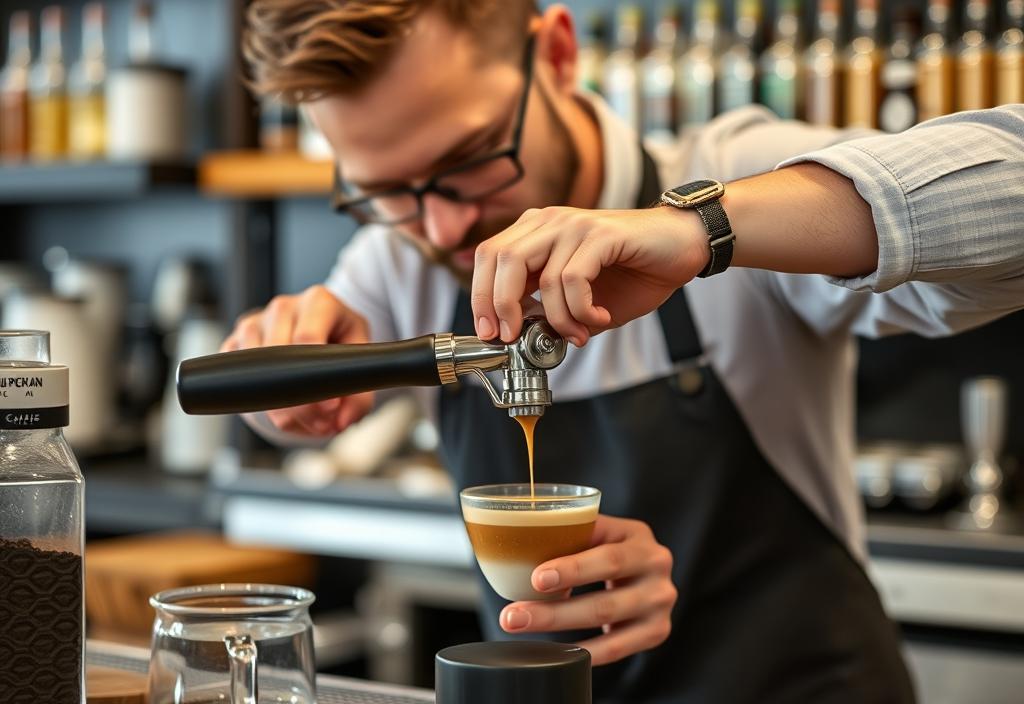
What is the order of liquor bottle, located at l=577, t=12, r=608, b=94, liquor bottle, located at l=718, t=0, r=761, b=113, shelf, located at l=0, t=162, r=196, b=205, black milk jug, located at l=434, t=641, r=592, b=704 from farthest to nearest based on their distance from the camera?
shelf, located at l=0, t=162, r=196, b=205 < liquor bottle, located at l=577, t=12, r=608, b=94 < liquor bottle, located at l=718, t=0, r=761, b=113 < black milk jug, located at l=434, t=641, r=592, b=704

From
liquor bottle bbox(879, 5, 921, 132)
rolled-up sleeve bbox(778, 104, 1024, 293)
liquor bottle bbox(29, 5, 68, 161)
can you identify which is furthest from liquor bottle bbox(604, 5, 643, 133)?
rolled-up sleeve bbox(778, 104, 1024, 293)

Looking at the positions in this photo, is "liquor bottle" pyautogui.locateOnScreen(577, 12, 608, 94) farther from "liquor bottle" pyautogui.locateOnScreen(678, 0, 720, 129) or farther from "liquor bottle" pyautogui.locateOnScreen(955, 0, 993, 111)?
"liquor bottle" pyautogui.locateOnScreen(955, 0, 993, 111)

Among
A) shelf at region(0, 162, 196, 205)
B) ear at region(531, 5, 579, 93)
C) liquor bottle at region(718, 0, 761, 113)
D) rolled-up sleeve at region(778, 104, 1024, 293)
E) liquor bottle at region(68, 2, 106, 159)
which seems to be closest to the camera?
rolled-up sleeve at region(778, 104, 1024, 293)

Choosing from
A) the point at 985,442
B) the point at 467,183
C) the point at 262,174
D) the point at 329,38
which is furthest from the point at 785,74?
the point at 329,38

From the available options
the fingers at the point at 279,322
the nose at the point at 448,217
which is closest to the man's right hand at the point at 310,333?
the fingers at the point at 279,322

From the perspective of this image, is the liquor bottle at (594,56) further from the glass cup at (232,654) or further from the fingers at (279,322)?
the glass cup at (232,654)

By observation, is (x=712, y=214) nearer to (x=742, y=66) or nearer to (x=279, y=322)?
(x=279, y=322)

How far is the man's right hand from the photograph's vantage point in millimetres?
1323

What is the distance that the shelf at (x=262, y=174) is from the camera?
3.03 meters

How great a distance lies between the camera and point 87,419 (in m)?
3.66

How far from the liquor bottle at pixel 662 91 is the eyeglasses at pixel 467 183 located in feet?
4.53

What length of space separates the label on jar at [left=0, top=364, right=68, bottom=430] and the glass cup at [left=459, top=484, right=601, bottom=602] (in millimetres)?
320

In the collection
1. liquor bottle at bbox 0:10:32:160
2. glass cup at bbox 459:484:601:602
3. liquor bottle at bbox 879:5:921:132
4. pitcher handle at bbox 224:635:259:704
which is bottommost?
pitcher handle at bbox 224:635:259:704

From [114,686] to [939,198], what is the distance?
0.79 m
